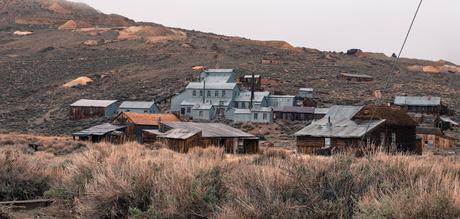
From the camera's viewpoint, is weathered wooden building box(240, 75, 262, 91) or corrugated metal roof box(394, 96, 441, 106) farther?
weathered wooden building box(240, 75, 262, 91)

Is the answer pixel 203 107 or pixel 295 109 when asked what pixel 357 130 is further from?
pixel 203 107

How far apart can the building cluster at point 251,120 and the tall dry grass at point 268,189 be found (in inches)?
60.7

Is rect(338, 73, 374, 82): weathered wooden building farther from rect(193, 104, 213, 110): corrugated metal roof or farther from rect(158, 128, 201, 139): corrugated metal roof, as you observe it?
rect(158, 128, 201, 139): corrugated metal roof

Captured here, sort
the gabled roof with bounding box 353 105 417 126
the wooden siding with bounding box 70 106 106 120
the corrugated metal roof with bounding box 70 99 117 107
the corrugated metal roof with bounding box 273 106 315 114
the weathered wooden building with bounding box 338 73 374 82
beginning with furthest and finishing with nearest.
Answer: the weathered wooden building with bounding box 338 73 374 82
the corrugated metal roof with bounding box 70 99 117 107
the corrugated metal roof with bounding box 273 106 315 114
the wooden siding with bounding box 70 106 106 120
the gabled roof with bounding box 353 105 417 126

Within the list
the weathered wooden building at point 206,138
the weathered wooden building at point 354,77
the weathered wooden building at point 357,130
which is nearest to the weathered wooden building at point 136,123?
the weathered wooden building at point 206,138

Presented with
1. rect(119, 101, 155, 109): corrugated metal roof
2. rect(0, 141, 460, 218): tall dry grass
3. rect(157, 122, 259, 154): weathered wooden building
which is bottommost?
rect(119, 101, 155, 109): corrugated metal roof

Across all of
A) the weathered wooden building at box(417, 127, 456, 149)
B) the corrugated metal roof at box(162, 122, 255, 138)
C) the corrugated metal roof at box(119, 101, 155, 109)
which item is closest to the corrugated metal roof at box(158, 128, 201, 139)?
the corrugated metal roof at box(162, 122, 255, 138)

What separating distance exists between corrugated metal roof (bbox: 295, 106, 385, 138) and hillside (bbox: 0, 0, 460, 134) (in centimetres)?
2534

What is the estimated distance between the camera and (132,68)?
9250 cm

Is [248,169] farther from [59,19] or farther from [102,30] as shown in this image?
[59,19]

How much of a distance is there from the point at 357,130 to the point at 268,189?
29340mm

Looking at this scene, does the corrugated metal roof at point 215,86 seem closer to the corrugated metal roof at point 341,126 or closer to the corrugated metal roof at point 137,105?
the corrugated metal roof at point 137,105

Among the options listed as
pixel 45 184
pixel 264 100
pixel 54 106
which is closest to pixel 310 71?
pixel 264 100

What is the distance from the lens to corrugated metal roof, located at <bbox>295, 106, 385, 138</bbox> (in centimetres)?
3572
